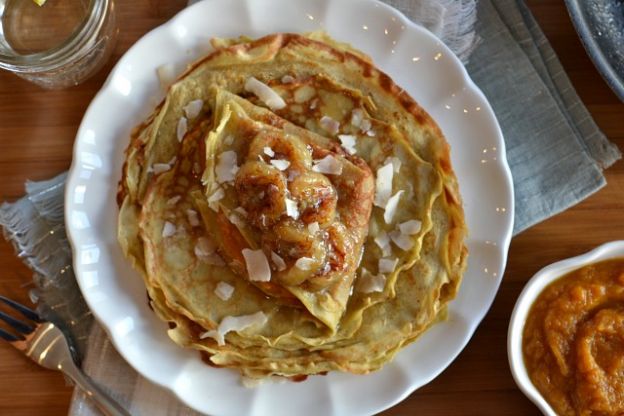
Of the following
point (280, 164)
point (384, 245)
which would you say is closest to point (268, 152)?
Result: point (280, 164)

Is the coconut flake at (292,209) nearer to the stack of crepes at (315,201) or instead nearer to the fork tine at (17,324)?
the stack of crepes at (315,201)

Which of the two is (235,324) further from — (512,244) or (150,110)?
(512,244)

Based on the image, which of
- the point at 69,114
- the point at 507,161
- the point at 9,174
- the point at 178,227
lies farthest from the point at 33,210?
the point at 507,161

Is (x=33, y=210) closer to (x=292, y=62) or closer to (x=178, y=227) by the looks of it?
(x=178, y=227)

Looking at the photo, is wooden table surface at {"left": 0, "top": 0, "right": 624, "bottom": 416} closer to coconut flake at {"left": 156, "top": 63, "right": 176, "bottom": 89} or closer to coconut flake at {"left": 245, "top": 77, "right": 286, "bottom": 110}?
coconut flake at {"left": 156, "top": 63, "right": 176, "bottom": 89}

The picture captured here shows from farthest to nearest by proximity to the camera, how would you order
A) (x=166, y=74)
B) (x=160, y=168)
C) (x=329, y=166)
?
(x=166, y=74)
(x=160, y=168)
(x=329, y=166)

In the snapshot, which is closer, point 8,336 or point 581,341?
point 581,341

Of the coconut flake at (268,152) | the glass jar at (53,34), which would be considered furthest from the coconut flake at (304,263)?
the glass jar at (53,34)
